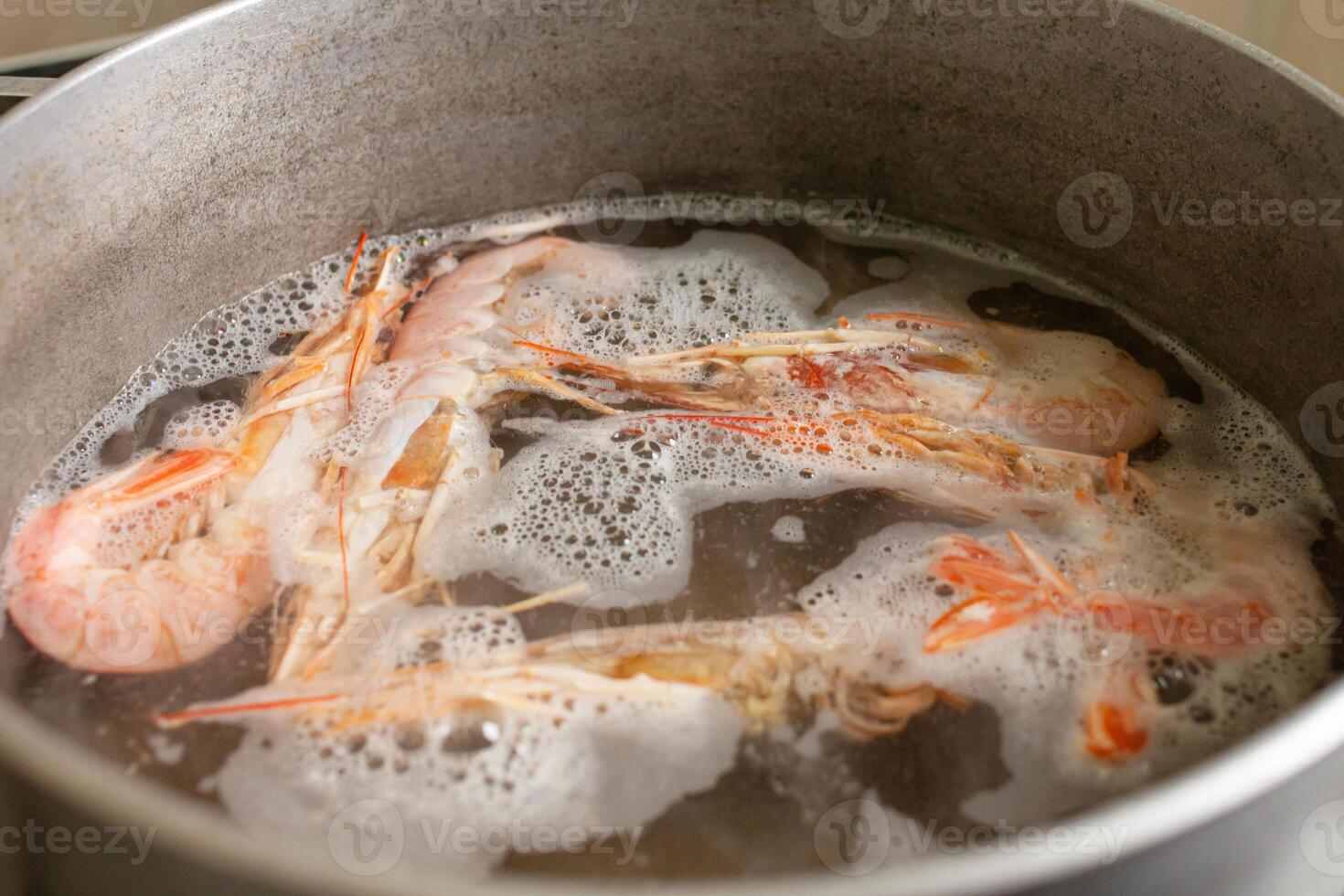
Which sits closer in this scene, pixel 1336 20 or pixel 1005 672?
pixel 1005 672

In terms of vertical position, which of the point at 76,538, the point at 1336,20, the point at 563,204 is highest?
the point at 1336,20

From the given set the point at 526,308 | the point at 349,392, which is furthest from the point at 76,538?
the point at 526,308

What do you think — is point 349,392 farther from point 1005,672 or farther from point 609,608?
point 1005,672

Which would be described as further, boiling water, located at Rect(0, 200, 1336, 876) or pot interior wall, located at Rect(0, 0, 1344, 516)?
pot interior wall, located at Rect(0, 0, 1344, 516)

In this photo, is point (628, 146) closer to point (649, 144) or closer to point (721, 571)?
point (649, 144)

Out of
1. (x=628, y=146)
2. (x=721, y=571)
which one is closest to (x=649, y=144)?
(x=628, y=146)
